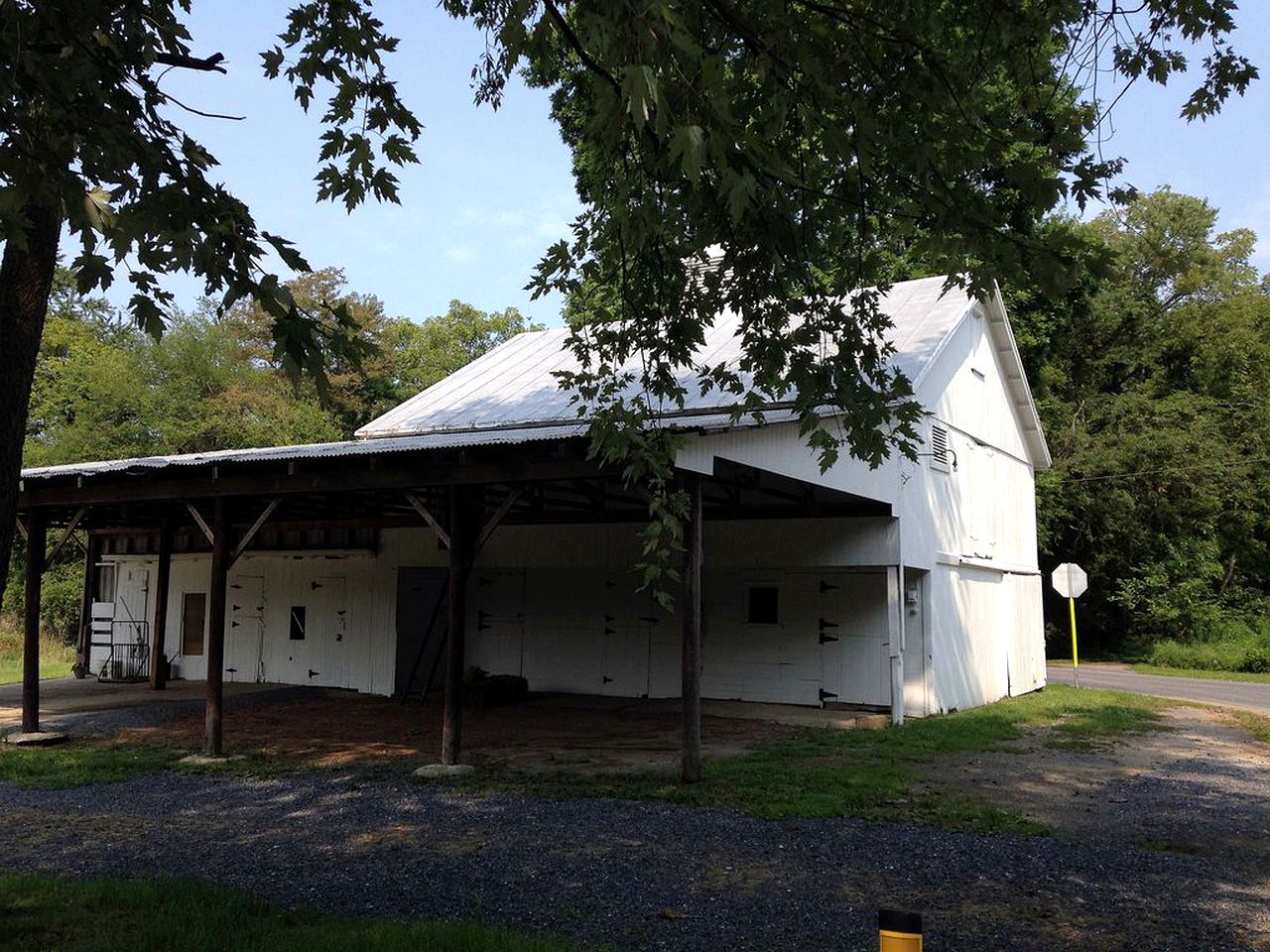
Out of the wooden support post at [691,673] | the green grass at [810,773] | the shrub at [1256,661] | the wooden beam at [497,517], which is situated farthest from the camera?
the shrub at [1256,661]

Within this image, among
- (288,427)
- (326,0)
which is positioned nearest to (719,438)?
(326,0)

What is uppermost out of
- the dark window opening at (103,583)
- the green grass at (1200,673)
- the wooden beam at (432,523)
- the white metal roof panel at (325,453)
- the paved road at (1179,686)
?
the white metal roof panel at (325,453)

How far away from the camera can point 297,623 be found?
63.0 feet

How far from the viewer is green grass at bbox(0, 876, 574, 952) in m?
4.79

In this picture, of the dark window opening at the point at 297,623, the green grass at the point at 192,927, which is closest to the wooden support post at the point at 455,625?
the green grass at the point at 192,927

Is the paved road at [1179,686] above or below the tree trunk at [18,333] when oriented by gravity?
below

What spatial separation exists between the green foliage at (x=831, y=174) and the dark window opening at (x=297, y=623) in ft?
45.8

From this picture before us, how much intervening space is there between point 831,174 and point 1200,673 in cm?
2499

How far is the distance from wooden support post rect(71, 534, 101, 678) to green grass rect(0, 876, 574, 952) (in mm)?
16762

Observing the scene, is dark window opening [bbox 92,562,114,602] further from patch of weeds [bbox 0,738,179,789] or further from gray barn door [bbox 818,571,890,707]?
gray barn door [bbox 818,571,890,707]

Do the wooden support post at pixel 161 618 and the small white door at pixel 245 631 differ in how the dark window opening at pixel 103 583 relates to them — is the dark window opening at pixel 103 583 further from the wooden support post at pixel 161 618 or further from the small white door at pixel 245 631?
the small white door at pixel 245 631

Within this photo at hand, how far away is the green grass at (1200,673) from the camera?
24.7 metres

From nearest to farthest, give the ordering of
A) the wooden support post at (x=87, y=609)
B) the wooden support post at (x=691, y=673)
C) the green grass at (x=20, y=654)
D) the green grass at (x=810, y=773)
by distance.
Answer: the green grass at (x=810, y=773), the wooden support post at (x=691, y=673), the wooden support post at (x=87, y=609), the green grass at (x=20, y=654)

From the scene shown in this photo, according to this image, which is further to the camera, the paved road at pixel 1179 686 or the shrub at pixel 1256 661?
the shrub at pixel 1256 661
